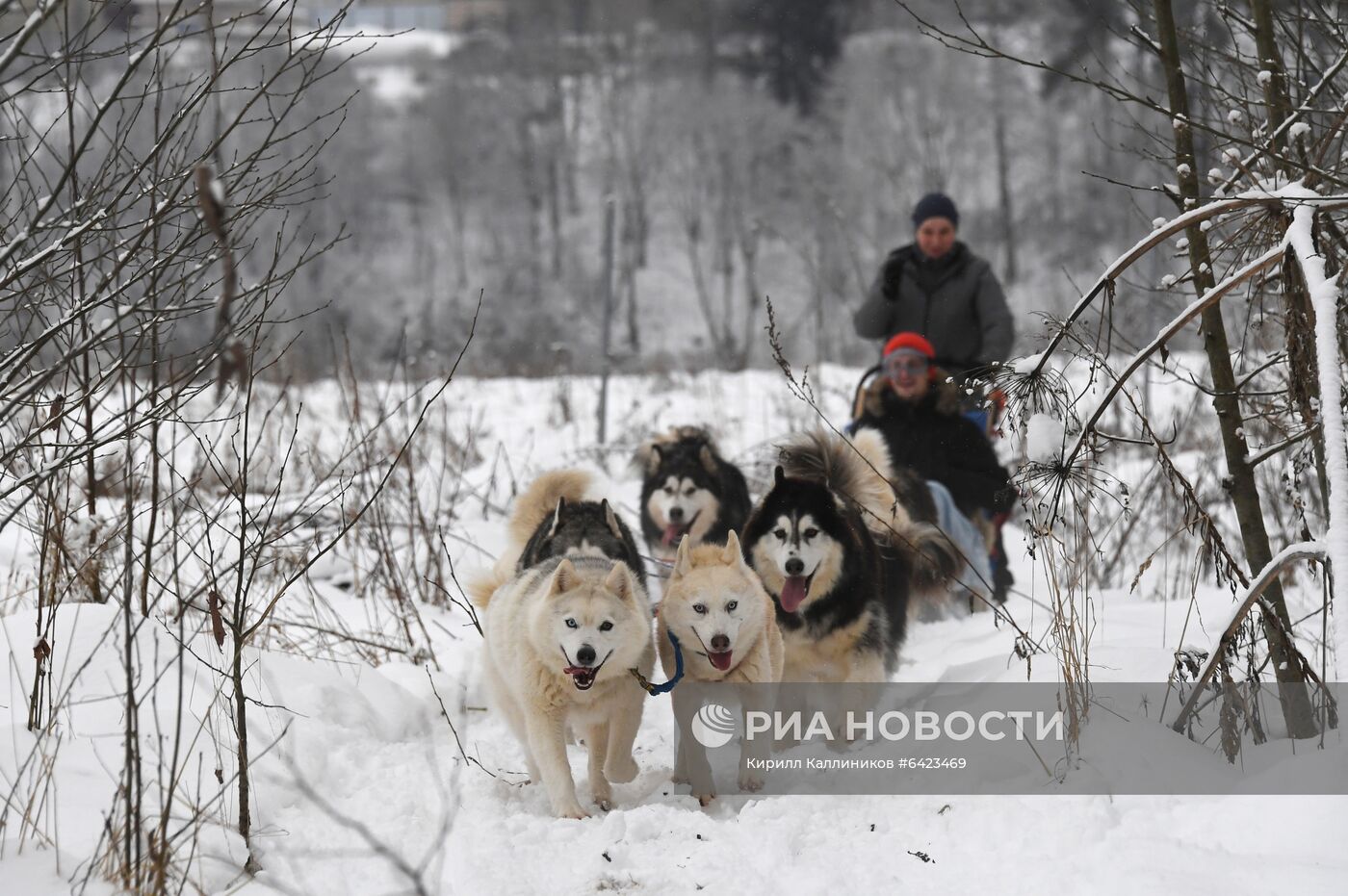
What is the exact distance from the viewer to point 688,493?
18.1 ft

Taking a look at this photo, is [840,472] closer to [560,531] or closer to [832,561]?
[832,561]

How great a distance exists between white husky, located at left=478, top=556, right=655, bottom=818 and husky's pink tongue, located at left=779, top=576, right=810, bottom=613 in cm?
68

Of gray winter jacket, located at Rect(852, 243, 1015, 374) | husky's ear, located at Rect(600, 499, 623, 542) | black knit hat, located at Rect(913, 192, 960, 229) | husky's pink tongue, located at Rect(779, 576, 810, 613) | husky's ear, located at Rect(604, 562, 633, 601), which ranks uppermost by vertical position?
black knit hat, located at Rect(913, 192, 960, 229)

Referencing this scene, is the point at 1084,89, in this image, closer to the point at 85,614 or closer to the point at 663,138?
the point at 663,138

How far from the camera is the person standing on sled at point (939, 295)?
6.16 m

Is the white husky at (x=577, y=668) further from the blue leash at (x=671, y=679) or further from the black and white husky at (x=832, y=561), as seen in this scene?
the black and white husky at (x=832, y=561)

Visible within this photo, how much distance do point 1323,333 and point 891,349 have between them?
3892mm

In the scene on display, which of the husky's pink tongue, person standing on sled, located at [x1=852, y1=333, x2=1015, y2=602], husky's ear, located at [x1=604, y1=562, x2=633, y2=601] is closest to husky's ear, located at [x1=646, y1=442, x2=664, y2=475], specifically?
person standing on sled, located at [x1=852, y1=333, x2=1015, y2=602]

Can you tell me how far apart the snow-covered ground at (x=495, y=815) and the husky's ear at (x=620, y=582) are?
57cm

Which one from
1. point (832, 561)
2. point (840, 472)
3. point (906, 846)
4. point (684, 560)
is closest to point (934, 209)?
point (840, 472)

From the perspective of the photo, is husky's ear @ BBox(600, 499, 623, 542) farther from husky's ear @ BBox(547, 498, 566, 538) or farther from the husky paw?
the husky paw

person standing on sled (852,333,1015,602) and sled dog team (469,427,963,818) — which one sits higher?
person standing on sled (852,333,1015,602)

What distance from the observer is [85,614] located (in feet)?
11.1

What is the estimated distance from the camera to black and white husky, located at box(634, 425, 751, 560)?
18.1 feet
